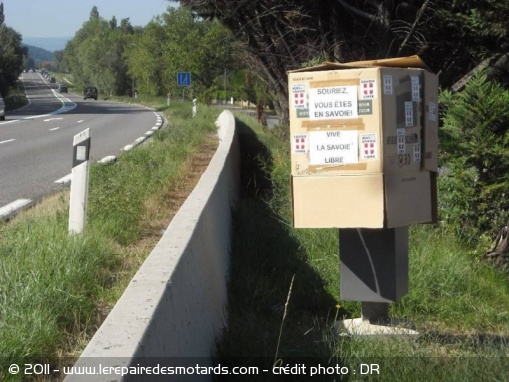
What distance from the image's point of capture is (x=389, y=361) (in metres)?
4.96

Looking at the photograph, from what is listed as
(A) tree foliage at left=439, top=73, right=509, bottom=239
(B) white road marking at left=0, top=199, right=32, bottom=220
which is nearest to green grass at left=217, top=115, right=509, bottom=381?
(A) tree foliage at left=439, top=73, right=509, bottom=239

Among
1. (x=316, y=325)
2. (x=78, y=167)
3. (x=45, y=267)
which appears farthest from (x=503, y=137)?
(x=45, y=267)

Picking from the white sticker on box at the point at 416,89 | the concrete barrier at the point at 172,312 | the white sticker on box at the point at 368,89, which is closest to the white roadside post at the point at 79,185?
the concrete barrier at the point at 172,312

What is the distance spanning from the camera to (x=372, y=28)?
13633 millimetres

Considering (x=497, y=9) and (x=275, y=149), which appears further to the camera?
(x=275, y=149)

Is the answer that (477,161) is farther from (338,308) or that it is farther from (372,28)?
Answer: (372,28)

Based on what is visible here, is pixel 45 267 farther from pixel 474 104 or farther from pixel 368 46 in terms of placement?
pixel 368 46

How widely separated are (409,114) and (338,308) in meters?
1.83

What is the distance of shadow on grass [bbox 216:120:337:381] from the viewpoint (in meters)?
5.17

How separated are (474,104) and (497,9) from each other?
2093 millimetres

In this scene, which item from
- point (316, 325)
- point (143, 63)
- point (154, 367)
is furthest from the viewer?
point (143, 63)

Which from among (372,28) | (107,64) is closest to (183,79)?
(372,28)

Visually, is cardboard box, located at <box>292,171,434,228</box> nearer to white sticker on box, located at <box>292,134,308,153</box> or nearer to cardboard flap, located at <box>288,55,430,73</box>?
white sticker on box, located at <box>292,134,308,153</box>

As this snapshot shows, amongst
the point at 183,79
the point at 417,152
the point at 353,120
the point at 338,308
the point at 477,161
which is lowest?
the point at 338,308
